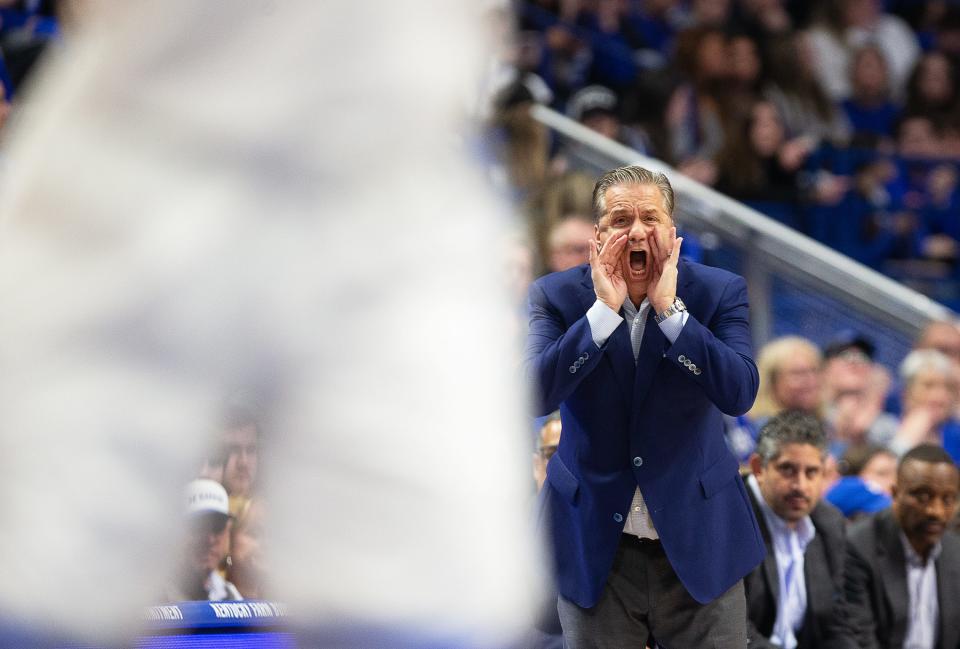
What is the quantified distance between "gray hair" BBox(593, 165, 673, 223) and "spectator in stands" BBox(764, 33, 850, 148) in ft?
19.7

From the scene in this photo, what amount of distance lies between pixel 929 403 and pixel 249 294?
5260 millimetres

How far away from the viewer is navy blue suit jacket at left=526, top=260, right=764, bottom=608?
8.25 feet

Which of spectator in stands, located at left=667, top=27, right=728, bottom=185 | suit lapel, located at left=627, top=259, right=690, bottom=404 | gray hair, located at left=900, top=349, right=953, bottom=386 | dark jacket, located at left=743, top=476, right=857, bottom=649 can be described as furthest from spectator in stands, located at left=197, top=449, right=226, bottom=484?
spectator in stands, located at left=667, top=27, right=728, bottom=185

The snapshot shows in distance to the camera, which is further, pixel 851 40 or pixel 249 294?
pixel 851 40

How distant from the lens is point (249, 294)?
928 mm

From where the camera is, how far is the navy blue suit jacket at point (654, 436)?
2516 mm

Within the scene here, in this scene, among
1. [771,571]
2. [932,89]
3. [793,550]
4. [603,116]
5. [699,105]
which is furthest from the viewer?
[932,89]

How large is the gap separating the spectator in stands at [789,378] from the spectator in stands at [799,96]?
3.25 m

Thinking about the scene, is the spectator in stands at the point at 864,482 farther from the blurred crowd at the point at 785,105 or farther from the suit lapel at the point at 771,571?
the blurred crowd at the point at 785,105

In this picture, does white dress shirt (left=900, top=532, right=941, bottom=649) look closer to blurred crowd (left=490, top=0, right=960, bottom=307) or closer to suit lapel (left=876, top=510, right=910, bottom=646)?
suit lapel (left=876, top=510, right=910, bottom=646)

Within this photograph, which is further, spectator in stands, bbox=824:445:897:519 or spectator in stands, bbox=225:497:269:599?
spectator in stands, bbox=824:445:897:519

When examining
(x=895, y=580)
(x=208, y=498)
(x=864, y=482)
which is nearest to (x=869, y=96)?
(x=864, y=482)

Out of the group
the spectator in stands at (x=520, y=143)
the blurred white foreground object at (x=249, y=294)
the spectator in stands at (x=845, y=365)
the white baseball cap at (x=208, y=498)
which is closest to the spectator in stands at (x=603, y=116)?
the spectator in stands at (x=520, y=143)

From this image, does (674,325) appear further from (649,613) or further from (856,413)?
(856,413)
